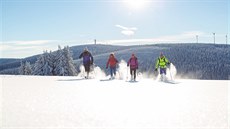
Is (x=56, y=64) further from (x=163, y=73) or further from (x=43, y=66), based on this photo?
(x=163, y=73)

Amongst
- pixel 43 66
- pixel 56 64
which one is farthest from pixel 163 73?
pixel 43 66

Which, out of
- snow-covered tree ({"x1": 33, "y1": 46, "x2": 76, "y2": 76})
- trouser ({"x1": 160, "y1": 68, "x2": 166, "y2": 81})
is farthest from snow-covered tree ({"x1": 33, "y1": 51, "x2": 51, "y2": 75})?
trouser ({"x1": 160, "y1": 68, "x2": 166, "y2": 81})

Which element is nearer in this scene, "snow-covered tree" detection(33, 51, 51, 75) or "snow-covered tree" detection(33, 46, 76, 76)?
"snow-covered tree" detection(33, 46, 76, 76)

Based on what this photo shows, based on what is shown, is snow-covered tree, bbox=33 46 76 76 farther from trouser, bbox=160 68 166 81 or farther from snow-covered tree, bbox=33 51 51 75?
trouser, bbox=160 68 166 81

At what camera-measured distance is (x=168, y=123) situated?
5.86 m

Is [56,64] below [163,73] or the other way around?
the other way around

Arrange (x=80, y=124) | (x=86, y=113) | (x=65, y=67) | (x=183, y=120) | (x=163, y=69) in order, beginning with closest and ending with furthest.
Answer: (x=80, y=124) < (x=183, y=120) < (x=86, y=113) < (x=163, y=69) < (x=65, y=67)

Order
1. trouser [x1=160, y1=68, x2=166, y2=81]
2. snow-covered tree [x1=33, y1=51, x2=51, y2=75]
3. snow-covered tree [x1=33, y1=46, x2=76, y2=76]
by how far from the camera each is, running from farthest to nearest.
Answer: snow-covered tree [x1=33, y1=51, x2=51, y2=75] → snow-covered tree [x1=33, y1=46, x2=76, y2=76] → trouser [x1=160, y1=68, x2=166, y2=81]

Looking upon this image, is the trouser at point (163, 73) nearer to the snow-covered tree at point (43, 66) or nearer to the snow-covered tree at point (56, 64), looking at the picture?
the snow-covered tree at point (56, 64)

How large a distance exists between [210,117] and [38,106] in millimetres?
4022

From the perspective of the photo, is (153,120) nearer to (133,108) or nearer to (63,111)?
(133,108)

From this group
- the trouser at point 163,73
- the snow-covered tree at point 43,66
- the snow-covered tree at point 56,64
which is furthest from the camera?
the snow-covered tree at point 43,66

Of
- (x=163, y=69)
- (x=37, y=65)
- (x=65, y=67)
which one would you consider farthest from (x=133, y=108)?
(x=37, y=65)

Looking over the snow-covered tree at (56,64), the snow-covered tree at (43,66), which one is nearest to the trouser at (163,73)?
the snow-covered tree at (56,64)
